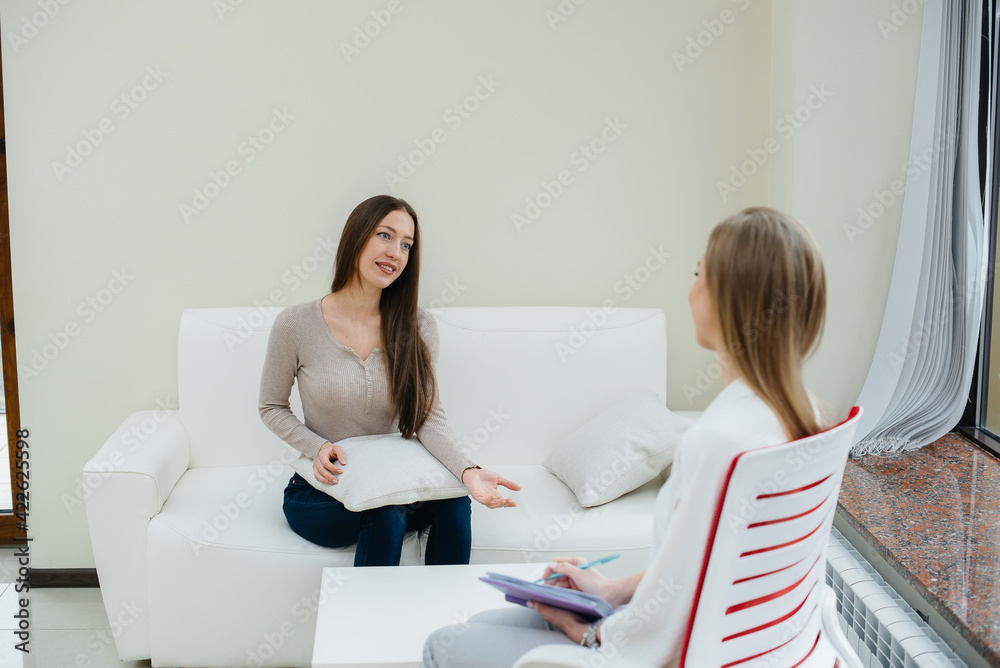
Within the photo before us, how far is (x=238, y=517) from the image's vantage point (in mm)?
2148

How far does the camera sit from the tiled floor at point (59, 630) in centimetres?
A: 222

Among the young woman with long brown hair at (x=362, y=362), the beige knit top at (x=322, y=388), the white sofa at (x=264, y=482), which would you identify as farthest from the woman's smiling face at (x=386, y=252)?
the white sofa at (x=264, y=482)

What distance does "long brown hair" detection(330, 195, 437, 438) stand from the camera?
7.10 ft

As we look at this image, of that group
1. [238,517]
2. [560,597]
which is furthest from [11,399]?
[560,597]

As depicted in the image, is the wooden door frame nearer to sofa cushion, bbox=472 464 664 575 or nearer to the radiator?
sofa cushion, bbox=472 464 664 575

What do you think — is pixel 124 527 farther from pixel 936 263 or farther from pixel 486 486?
pixel 936 263

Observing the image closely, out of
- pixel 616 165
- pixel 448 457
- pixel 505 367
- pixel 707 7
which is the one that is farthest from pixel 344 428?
pixel 707 7

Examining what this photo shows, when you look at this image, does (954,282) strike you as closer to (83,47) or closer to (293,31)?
(293,31)

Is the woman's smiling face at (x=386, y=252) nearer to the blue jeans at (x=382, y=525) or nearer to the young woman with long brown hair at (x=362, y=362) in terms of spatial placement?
the young woman with long brown hair at (x=362, y=362)

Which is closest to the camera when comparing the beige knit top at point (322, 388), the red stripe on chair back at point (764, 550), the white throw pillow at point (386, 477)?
the red stripe on chair back at point (764, 550)

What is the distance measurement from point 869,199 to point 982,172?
0.31 m

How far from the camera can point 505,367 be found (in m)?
2.55

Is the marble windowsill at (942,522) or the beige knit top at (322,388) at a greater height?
the beige knit top at (322,388)

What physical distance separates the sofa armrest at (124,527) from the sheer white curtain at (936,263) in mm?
2006
